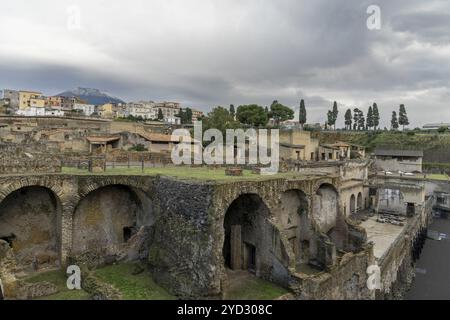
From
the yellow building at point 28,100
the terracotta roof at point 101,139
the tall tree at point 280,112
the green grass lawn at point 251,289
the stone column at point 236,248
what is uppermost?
the yellow building at point 28,100

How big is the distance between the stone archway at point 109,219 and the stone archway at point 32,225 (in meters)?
1.03

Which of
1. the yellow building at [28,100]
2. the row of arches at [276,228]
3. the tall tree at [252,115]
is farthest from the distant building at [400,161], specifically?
the yellow building at [28,100]

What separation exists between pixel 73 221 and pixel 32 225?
5.92 ft

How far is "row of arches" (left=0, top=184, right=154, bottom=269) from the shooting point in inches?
575

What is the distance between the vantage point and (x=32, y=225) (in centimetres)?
1499

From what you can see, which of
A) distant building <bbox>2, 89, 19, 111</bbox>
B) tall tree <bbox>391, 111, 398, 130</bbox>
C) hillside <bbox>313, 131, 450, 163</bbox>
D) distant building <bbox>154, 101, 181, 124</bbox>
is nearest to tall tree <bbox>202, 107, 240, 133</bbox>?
hillside <bbox>313, 131, 450, 163</bbox>

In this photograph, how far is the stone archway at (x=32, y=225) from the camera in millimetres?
14477

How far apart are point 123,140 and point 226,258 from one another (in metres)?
25.7

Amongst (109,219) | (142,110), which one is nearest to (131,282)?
(109,219)

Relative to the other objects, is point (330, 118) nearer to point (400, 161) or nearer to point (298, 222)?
point (400, 161)

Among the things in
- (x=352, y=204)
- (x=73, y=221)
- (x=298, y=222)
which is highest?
(x=73, y=221)

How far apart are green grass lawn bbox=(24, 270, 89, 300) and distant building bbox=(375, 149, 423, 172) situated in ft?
178

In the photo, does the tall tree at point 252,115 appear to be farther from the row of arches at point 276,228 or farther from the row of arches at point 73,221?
the row of arches at point 73,221

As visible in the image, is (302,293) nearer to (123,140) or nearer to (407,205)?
(407,205)
